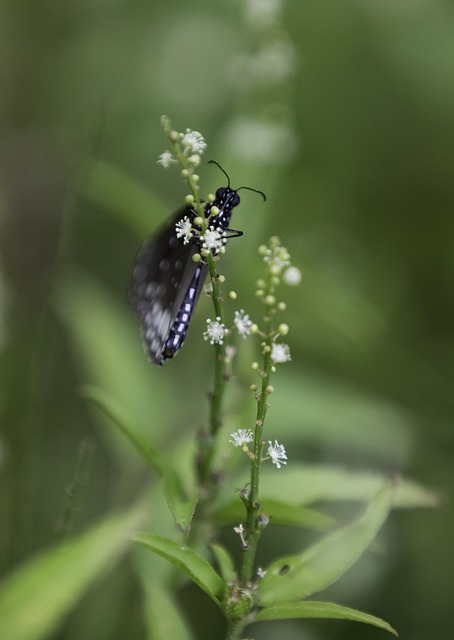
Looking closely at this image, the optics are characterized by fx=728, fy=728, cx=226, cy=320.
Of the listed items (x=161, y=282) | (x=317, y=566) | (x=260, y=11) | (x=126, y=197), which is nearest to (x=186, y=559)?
(x=317, y=566)

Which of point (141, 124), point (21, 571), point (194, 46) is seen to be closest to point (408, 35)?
point (194, 46)

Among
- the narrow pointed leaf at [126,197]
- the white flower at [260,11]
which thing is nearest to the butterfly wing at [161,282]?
the narrow pointed leaf at [126,197]

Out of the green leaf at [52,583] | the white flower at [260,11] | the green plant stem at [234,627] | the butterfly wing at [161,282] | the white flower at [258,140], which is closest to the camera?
the green plant stem at [234,627]

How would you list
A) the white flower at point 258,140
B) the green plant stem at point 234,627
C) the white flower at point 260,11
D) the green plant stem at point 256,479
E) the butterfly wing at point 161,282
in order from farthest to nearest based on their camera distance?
the white flower at point 258,140
the white flower at point 260,11
the butterfly wing at point 161,282
the green plant stem at point 234,627
the green plant stem at point 256,479

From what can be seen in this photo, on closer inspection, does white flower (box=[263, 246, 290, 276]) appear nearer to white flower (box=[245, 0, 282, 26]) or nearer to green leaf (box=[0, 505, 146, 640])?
green leaf (box=[0, 505, 146, 640])

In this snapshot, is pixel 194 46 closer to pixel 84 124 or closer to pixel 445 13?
pixel 84 124

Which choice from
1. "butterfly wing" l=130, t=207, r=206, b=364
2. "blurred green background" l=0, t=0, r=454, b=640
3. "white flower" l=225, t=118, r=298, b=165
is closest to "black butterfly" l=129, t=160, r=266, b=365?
"butterfly wing" l=130, t=207, r=206, b=364

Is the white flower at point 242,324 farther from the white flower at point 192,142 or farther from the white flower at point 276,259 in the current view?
the white flower at point 192,142
